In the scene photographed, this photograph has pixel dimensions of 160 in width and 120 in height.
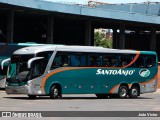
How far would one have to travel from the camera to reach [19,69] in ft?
91.6

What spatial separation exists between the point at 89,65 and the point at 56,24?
1604 inches

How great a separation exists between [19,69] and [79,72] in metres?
3.57

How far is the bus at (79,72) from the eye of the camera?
27766 millimetres

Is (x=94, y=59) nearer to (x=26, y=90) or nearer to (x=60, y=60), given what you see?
(x=60, y=60)

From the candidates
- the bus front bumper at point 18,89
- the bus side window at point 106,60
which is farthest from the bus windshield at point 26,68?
the bus side window at point 106,60

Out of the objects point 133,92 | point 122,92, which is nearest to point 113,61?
point 122,92

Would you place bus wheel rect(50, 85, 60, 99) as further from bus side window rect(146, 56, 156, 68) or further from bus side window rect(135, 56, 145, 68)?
bus side window rect(146, 56, 156, 68)

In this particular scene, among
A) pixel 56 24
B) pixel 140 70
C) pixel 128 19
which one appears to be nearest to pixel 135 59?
pixel 140 70

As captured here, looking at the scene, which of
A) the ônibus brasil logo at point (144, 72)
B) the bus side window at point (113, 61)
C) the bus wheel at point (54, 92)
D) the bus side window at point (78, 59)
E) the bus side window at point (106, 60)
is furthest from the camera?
the ônibus brasil logo at point (144, 72)

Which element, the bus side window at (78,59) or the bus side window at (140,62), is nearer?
the bus side window at (78,59)

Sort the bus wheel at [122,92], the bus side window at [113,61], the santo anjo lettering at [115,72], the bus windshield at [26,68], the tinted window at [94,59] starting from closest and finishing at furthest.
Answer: the bus windshield at [26,68] → the tinted window at [94,59] → the santo anjo lettering at [115,72] → the bus side window at [113,61] → the bus wheel at [122,92]

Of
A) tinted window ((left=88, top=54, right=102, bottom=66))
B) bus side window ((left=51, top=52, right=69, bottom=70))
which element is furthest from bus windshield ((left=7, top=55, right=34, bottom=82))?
tinted window ((left=88, top=54, right=102, bottom=66))

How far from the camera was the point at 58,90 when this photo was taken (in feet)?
95.0

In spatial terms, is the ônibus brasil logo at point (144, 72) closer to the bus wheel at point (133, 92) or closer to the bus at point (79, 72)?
the bus at point (79, 72)
